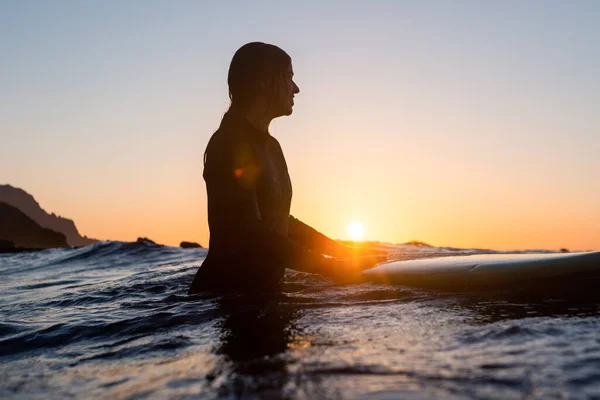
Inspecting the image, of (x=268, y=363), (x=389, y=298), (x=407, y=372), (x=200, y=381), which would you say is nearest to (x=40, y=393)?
(x=200, y=381)

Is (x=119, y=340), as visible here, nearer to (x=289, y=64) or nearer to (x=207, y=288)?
(x=207, y=288)

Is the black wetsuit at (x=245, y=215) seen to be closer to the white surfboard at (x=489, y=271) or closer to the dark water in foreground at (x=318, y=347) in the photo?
the dark water in foreground at (x=318, y=347)

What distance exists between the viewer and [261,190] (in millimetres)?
3467

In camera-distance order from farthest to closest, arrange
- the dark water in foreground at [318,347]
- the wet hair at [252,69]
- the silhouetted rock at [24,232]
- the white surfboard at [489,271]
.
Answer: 1. the silhouetted rock at [24,232]
2. the wet hair at [252,69]
3. the white surfboard at [489,271]
4. the dark water in foreground at [318,347]

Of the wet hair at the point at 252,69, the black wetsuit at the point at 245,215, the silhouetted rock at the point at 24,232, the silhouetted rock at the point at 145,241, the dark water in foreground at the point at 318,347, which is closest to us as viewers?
the dark water in foreground at the point at 318,347

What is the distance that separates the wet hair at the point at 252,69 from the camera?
11.6 feet

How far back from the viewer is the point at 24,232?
32.8 m

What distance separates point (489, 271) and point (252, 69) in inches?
82.3

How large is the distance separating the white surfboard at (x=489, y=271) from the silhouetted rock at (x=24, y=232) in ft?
95.7

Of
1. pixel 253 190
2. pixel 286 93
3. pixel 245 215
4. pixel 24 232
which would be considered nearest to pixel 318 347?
pixel 245 215

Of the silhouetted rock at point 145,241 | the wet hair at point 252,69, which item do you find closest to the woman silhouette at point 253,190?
the wet hair at point 252,69

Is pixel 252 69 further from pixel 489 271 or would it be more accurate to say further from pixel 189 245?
pixel 189 245

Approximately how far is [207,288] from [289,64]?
166 cm

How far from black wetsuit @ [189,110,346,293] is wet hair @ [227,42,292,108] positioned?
15cm
